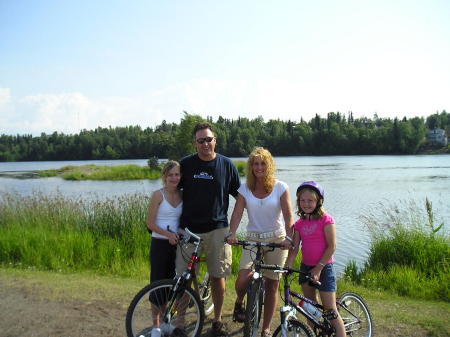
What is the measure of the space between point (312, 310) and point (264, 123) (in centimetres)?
13746

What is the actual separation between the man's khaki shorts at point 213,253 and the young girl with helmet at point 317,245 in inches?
31.0

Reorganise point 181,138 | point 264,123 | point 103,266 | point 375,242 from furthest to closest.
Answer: point 264,123
point 181,138
point 375,242
point 103,266

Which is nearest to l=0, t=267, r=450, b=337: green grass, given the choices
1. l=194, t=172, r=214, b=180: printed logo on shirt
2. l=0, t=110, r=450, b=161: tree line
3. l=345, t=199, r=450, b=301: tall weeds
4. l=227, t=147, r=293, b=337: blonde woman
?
l=345, t=199, r=450, b=301: tall weeds

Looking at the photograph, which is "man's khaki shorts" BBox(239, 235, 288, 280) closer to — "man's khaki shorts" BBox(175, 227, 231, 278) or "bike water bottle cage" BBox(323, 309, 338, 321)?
"man's khaki shorts" BBox(175, 227, 231, 278)

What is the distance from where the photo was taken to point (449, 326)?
429 centimetres

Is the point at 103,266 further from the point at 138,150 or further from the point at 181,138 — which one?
the point at 138,150

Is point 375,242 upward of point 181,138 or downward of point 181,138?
downward

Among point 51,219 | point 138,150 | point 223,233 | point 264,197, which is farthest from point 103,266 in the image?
point 138,150

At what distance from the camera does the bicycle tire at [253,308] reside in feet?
11.0

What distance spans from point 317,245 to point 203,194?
120 cm

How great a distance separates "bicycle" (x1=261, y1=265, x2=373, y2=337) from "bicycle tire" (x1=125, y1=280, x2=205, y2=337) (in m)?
0.84

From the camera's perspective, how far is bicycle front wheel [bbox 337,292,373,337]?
372 cm

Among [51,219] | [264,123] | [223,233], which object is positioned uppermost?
[264,123]

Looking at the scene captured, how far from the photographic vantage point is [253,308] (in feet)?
11.2
